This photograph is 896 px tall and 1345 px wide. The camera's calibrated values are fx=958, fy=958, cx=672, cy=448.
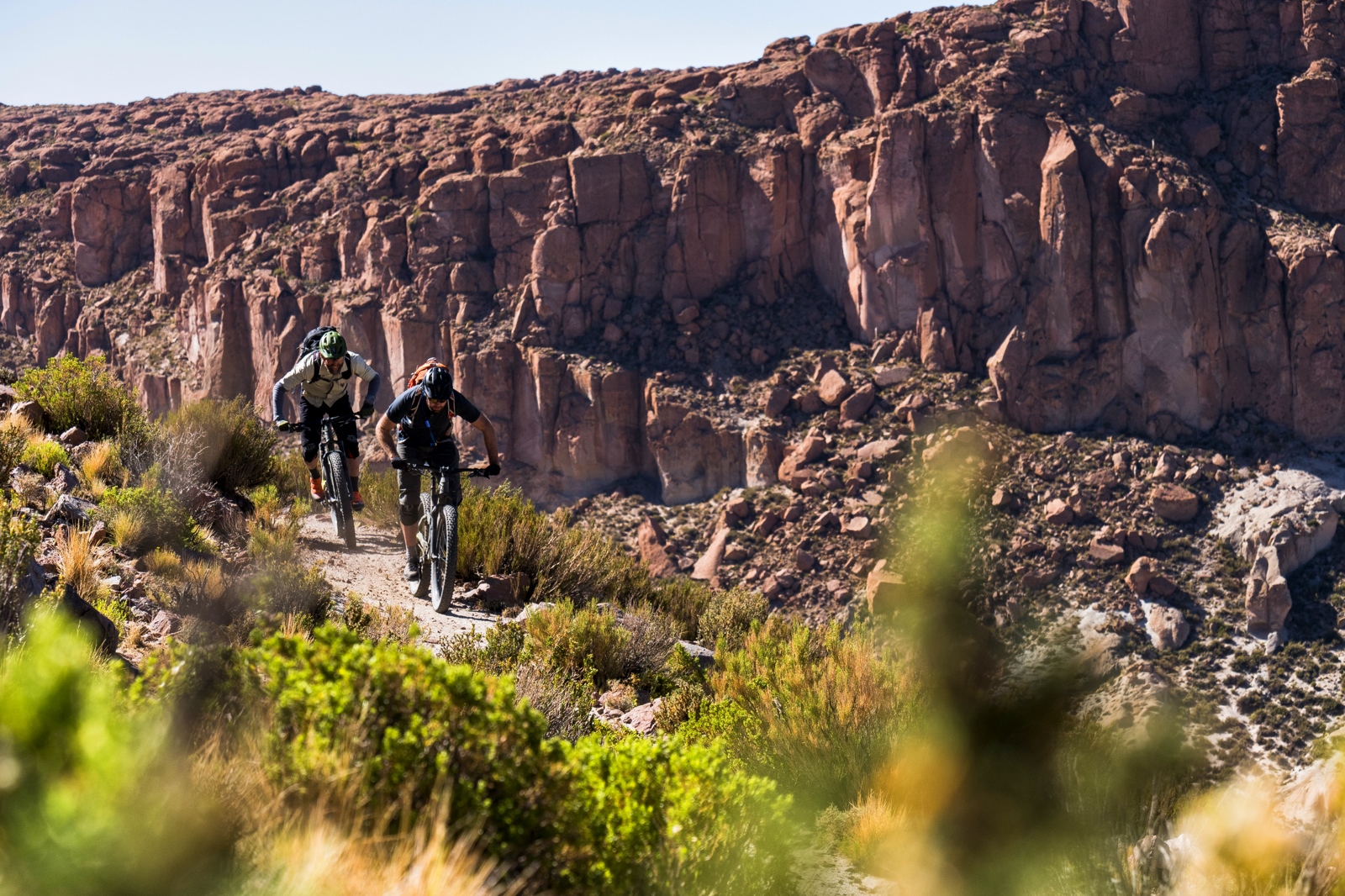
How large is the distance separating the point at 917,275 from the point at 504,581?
3374 centimetres

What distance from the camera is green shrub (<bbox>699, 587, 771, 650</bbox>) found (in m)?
9.38

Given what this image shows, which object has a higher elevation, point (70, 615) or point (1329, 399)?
point (70, 615)

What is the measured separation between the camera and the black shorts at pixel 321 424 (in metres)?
8.02

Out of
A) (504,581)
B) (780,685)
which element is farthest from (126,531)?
(780,685)

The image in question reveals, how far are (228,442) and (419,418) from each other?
424 cm

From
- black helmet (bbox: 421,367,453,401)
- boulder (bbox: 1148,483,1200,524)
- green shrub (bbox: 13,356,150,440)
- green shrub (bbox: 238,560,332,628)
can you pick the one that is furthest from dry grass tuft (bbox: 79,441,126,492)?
boulder (bbox: 1148,483,1200,524)

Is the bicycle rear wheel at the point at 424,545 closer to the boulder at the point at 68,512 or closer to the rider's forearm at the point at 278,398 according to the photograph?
the rider's forearm at the point at 278,398

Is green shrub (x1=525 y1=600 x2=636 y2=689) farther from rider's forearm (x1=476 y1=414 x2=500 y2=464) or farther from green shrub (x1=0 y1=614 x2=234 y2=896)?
green shrub (x1=0 y1=614 x2=234 y2=896)

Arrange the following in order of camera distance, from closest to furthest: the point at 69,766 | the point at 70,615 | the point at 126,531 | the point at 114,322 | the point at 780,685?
the point at 69,766, the point at 70,615, the point at 780,685, the point at 126,531, the point at 114,322

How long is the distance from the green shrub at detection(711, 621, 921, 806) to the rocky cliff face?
1230 inches

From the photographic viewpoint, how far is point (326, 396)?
7.93 meters

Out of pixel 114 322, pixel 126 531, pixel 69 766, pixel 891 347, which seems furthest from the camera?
pixel 114 322

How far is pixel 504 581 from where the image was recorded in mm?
8562

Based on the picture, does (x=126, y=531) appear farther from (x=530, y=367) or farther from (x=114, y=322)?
(x=114, y=322)
